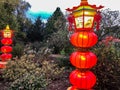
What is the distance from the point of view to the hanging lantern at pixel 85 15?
19.5 feet

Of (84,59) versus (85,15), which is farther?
(84,59)

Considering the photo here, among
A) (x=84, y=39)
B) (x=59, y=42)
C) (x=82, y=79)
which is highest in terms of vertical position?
(x=84, y=39)

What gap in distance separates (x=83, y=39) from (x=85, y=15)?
1.52ft

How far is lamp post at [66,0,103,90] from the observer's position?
5984 millimetres

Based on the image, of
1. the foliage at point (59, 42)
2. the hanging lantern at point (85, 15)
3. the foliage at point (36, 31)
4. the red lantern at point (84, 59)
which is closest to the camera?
the hanging lantern at point (85, 15)

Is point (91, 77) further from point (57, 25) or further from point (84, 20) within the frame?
point (57, 25)

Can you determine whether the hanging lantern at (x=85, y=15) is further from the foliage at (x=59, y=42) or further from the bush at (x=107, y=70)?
the foliage at (x=59, y=42)

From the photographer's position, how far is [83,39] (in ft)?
19.8

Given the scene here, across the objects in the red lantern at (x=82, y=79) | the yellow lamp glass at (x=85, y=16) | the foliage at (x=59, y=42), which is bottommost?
the red lantern at (x=82, y=79)

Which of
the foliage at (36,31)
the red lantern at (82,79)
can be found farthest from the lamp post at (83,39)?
the foliage at (36,31)

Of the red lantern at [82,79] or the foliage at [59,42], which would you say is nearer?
the red lantern at [82,79]

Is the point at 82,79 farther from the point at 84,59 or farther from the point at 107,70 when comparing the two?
the point at 107,70

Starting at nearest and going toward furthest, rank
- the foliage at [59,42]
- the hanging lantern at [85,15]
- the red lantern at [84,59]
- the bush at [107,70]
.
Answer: the hanging lantern at [85,15] < the red lantern at [84,59] < the bush at [107,70] < the foliage at [59,42]

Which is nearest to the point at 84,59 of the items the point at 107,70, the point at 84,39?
the point at 84,39
